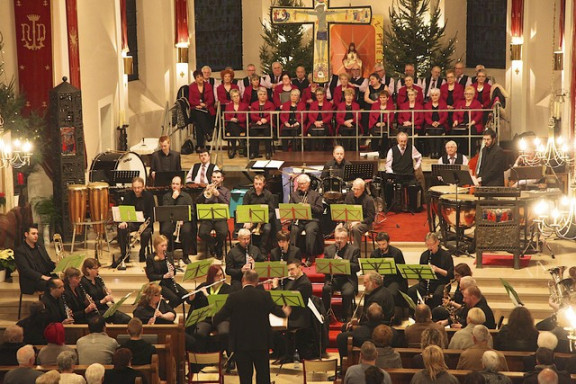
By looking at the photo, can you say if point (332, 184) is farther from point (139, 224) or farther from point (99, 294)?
point (99, 294)

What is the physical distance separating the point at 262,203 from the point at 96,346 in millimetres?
4989

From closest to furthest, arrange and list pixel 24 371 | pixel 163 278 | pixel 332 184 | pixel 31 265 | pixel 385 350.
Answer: pixel 24 371
pixel 385 350
pixel 163 278
pixel 31 265
pixel 332 184

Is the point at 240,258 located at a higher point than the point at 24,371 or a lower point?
higher

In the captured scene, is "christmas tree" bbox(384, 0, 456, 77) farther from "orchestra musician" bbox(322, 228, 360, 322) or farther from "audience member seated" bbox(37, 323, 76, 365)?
"audience member seated" bbox(37, 323, 76, 365)

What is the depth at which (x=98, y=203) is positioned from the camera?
16594mm

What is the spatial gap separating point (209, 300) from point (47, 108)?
231 inches

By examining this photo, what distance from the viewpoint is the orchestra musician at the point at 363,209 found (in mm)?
15770

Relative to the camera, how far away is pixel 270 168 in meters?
18.0

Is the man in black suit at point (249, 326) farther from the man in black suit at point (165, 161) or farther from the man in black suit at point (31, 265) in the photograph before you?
the man in black suit at point (165, 161)

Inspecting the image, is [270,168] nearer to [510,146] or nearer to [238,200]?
[238,200]

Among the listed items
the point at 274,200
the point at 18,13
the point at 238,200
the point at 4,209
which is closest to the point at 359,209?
the point at 274,200

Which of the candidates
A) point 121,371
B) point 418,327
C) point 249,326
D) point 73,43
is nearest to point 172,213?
point 249,326

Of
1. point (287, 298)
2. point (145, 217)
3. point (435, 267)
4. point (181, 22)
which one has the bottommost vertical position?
point (287, 298)

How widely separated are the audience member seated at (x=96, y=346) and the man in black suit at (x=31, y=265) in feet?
9.93
